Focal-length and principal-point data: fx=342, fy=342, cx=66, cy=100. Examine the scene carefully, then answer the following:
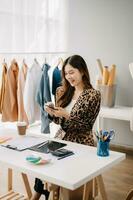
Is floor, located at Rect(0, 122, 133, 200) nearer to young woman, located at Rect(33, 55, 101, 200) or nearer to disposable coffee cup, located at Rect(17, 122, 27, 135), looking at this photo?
disposable coffee cup, located at Rect(17, 122, 27, 135)

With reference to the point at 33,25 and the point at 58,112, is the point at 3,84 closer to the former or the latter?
the point at 33,25

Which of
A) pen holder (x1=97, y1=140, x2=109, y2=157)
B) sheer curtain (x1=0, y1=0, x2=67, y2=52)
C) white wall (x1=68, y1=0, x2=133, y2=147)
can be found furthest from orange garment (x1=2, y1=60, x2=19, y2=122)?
pen holder (x1=97, y1=140, x2=109, y2=157)

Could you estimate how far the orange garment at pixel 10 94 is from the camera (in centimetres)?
394

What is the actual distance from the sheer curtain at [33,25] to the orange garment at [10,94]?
53 cm

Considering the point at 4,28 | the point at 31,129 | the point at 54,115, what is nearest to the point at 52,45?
the point at 4,28

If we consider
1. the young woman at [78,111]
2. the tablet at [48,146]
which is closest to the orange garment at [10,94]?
the young woman at [78,111]

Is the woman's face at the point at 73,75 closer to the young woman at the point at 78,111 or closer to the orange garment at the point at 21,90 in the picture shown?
the young woman at the point at 78,111

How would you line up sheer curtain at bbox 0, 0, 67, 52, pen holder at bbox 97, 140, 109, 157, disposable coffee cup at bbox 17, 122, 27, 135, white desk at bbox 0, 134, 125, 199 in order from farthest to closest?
sheer curtain at bbox 0, 0, 67, 52 < disposable coffee cup at bbox 17, 122, 27, 135 < pen holder at bbox 97, 140, 109, 157 < white desk at bbox 0, 134, 125, 199

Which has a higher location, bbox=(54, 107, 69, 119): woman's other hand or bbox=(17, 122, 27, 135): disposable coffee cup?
bbox=(54, 107, 69, 119): woman's other hand

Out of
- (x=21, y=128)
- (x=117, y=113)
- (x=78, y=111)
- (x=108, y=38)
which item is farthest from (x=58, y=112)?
(x=108, y=38)

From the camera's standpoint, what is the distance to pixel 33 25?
4621mm

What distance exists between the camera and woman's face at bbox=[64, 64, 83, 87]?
266 cm

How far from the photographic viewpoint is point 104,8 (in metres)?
4.56

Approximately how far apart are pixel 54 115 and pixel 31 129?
2.36 m
